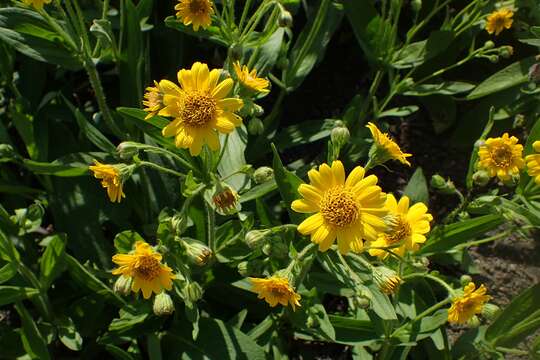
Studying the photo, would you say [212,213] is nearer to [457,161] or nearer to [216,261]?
[216,261]

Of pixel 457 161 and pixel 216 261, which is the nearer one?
pixel 216 261

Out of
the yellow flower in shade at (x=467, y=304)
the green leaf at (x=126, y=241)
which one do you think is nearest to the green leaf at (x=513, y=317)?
the yellow flower in shade at (x=467, y=304)

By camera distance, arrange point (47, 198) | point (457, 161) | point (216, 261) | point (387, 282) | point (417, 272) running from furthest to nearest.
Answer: point (457, 161)
point (47, 198)
point (216, 261)
point (417, 272)
point (387, 282)

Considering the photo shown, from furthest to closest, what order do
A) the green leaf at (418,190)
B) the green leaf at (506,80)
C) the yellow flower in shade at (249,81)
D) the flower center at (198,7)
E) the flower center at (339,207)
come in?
the green leaf at (506,80) < the green leaf at (418,190) < the flower center at (198,7) < the yellow flower in shade at (249,81) < the flower center at (339,207)

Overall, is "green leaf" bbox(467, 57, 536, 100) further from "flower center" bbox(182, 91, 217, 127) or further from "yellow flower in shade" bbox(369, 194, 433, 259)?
"flower center" bbox(182, 91, 217, 127)

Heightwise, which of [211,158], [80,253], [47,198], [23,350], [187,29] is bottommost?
[23,350]

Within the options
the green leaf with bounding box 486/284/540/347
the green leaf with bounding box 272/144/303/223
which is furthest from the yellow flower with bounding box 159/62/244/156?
the green leaf with bounding box 486/284/540/347

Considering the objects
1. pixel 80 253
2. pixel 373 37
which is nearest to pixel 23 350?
pixel 80 253

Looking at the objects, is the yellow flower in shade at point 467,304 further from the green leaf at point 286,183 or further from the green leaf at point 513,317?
the green leaf at point 286,183

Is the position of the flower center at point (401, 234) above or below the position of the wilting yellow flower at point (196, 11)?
below
